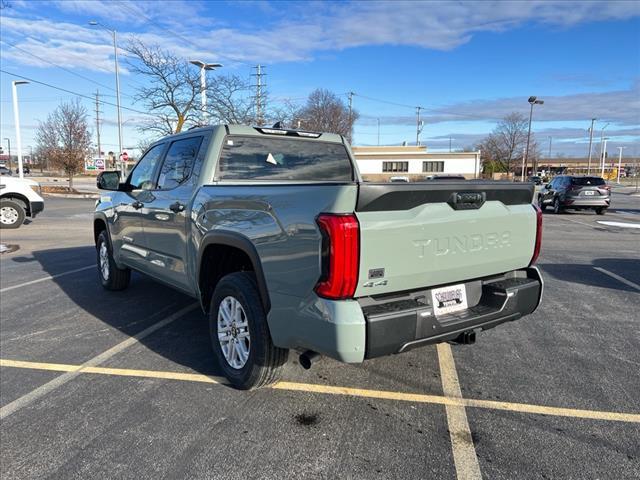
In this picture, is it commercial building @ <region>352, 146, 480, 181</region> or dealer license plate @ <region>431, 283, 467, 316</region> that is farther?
commercial building @ <region>352, 146, 480, 181</region>

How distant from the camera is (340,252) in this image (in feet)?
8.05

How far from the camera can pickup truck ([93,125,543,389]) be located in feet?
8.30

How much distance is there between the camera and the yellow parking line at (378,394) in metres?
3.06

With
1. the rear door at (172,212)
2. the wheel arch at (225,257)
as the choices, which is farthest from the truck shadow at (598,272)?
the rear door at (172,212)

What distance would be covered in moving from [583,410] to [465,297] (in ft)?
3.58

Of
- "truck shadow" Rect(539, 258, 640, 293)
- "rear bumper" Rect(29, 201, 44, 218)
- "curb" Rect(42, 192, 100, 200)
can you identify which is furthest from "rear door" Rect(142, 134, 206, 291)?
"curb" Rect(42, 192, 100, 200)

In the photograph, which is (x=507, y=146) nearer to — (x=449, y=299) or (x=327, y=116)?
(x=327, y=116)

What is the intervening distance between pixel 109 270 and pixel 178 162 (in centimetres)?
248

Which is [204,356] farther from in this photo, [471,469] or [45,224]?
[45,224]

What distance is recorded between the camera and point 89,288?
656 centimetres

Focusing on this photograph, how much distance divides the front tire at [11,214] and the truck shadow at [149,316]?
699cm

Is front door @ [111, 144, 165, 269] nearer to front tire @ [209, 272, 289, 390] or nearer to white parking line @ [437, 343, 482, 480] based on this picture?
front tire @ [209, 272, 289, 390]

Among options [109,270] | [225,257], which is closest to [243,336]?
[225,257]

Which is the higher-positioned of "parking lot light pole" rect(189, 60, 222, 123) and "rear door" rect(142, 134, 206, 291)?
"parking lot light pole" rect(189, 60, 222, 123)
